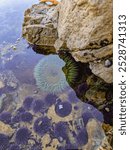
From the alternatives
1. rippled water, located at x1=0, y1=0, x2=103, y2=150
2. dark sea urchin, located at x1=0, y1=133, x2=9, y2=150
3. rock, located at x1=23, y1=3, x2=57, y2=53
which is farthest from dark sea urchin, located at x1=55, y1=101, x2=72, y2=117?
rock, located at x1=23, y1=3, x2=57, y2=53

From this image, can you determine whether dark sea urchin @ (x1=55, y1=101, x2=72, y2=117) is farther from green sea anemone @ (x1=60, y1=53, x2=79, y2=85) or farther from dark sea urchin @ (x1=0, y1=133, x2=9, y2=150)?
dark sea urchin @ (x1=0, y1=133, x2=9, y2=150)

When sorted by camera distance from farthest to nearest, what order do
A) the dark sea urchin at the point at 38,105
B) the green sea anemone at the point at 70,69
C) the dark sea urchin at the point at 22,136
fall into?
1. the green sea anemone at the point at 70,69
2. the dark sea urchin at the point at 38,105
3. the dark sea urchin at the point at 22,136

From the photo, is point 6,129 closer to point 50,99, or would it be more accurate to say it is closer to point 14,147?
point 14,147

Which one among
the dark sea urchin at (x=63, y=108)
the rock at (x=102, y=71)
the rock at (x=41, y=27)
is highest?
the rock at (x=41, y=27)

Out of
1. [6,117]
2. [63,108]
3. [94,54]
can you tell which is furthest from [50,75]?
[94,54]

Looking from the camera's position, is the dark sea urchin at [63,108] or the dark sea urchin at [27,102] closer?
the dark sea urchin at [63,108]

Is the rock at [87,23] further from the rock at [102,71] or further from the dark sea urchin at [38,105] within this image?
the dark sea urchin at [38,105]

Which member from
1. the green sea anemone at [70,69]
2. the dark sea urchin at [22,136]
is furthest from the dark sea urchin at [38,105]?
the green sea anemone at [70,69]

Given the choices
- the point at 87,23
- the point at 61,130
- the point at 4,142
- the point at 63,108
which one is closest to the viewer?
Answer: the point at 87,23

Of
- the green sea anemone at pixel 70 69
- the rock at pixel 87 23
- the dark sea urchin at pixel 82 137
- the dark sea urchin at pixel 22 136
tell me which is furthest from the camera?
the green sea anemone at pixel 70 69
